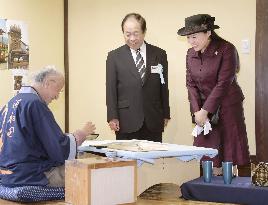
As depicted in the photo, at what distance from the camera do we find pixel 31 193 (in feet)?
9.11

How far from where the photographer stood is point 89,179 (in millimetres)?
2396

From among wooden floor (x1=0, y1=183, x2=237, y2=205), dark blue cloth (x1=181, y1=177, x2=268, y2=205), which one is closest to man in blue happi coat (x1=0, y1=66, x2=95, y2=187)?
wooden floor (x1=0, y1=183, x2=237, y2=205)

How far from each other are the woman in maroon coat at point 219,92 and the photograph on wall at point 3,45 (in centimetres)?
197

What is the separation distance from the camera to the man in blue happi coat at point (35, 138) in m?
2.75

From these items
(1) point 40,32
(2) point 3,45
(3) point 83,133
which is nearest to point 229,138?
(3) point 83,133

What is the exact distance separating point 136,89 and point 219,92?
688mm

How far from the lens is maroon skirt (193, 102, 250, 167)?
3395mm

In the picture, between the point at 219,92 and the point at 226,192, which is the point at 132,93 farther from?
the point at 226,192

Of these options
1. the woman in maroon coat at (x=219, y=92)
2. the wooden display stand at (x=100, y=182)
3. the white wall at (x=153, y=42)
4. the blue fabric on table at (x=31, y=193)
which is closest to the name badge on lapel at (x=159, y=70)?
the woman in maroon coat at (x=219, y=92)

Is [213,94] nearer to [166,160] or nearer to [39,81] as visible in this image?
[166,160]

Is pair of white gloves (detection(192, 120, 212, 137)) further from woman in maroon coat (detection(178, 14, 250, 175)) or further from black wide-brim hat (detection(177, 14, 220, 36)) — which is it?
black wide-brim hat (detection(177, 14, 220, 36))

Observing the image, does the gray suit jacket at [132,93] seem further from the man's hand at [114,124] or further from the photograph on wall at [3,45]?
the photograph on wall at [3,45]

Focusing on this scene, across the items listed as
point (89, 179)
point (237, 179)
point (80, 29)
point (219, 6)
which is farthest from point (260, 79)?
point (89, 179)

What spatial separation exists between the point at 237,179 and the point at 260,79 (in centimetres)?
160
